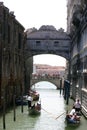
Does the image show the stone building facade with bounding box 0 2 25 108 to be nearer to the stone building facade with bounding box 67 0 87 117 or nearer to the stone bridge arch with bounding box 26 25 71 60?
the stone building facade with bounding box 67 0 87 117

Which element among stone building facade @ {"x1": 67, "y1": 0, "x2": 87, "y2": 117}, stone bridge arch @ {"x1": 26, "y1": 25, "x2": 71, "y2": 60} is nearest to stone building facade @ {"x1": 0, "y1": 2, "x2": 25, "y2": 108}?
stone building facade @ {"x1": 67, "y1": 0, "x2": 87, "y2": 117}

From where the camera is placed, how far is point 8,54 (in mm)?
36500

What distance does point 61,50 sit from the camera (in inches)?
2260

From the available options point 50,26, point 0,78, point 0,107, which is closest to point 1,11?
point 0,78

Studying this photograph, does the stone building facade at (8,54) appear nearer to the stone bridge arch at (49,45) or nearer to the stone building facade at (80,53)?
the stone building facade at (80,53)

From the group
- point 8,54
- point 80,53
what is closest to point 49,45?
point 80,53

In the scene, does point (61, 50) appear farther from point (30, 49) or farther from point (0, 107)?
point (0, 107)

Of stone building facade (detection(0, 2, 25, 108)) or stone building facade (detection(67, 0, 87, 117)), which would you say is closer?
stone building facade (detection(67, 0, 87, 117))

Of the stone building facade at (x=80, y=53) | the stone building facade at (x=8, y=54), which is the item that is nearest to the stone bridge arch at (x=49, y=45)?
the stone building facade at (x=8, y=54)

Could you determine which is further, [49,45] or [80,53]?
[49,45]

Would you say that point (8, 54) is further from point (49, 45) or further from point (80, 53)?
point (49, 45)

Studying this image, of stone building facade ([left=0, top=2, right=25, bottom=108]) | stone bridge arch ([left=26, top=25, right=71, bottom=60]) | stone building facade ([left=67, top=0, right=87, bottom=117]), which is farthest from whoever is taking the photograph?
stone bridge arch ([left=26, top=25, right=71, bottom=60])

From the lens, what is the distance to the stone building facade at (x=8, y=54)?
33.1 m

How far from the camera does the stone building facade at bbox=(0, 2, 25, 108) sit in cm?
3310
